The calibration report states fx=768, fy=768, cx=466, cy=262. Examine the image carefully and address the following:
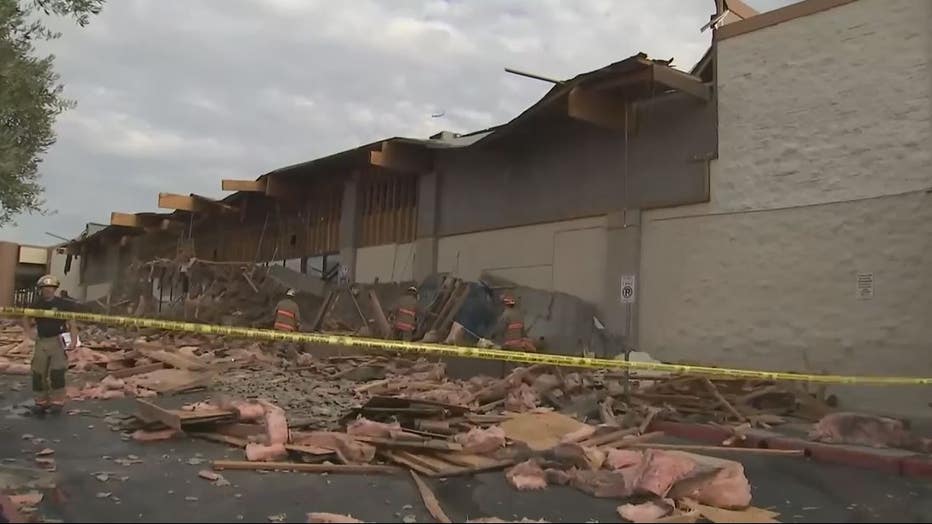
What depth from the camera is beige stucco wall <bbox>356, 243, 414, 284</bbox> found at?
20.7m

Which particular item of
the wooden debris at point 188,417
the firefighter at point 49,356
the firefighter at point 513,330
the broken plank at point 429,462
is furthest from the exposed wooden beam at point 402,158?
the broken plank at point 429,462

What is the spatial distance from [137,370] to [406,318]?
5.63 m

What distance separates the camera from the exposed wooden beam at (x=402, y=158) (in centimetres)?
1978

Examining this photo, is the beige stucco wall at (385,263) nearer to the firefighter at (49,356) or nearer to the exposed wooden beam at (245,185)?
the exposed wooden beam at (245,185)

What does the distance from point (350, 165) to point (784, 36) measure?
43.2 feet

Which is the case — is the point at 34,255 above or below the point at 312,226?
above

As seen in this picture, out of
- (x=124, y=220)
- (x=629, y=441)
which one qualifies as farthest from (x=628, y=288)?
(x=124, y=220)

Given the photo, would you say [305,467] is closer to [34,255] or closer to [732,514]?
[732,514]

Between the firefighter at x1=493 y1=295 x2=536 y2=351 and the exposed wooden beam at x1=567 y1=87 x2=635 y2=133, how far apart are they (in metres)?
3.89

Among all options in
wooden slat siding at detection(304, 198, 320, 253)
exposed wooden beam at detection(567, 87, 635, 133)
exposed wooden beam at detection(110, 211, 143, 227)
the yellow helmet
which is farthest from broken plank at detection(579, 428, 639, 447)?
exposed wooden beam at detection(110, 211, 143, 227)

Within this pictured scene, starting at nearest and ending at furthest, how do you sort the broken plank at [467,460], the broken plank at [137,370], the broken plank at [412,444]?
the broken plank at [467,460]
the broken plank at [412,444]
the broken plank at [137,370]

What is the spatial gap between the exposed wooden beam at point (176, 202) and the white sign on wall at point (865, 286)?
22891 millimetres

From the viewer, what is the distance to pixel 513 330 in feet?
46.9

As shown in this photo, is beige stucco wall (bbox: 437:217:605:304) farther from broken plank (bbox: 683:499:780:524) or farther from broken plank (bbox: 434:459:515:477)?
broken plank (bbox: 683:499:780:524)
